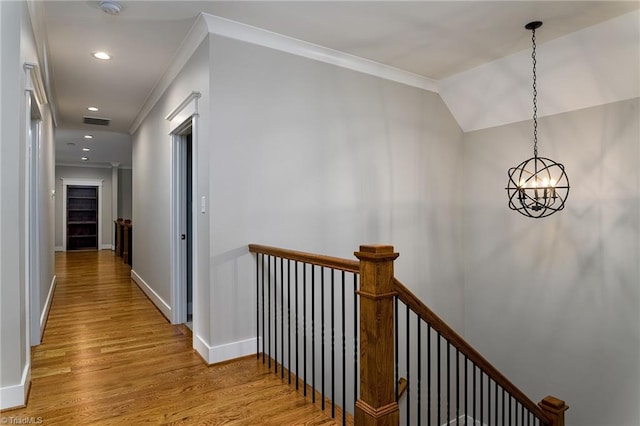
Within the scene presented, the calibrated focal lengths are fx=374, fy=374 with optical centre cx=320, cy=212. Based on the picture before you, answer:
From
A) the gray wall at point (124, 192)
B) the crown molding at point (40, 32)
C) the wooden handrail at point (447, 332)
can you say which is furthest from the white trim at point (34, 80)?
the gray wall at point (124, 192)

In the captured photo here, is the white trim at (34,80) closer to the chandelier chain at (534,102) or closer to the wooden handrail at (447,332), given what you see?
the wooden handrail at (447,332)

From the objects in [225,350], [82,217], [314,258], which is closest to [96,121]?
[225,350]

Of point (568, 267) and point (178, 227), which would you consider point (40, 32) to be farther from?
point (568, 267)

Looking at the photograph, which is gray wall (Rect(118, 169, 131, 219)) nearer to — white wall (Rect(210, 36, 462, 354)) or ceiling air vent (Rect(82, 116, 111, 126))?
ceiling air vent (Rect(82, 116, 111, 126))

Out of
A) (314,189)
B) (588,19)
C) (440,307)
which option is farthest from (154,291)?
(588,19)

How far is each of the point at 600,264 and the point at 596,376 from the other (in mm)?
1076

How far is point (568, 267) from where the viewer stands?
3.78 meters

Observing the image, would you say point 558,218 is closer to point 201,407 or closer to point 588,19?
point 588,19

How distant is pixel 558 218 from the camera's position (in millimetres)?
3855

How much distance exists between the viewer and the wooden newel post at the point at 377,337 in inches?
64.7

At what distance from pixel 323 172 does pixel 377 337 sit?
1.95m

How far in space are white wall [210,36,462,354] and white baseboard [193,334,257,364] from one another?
5 centimetres

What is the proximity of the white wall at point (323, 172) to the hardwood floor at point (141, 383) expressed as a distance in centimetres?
41

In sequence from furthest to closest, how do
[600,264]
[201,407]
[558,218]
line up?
[558,218], [600,264], [201,407]
